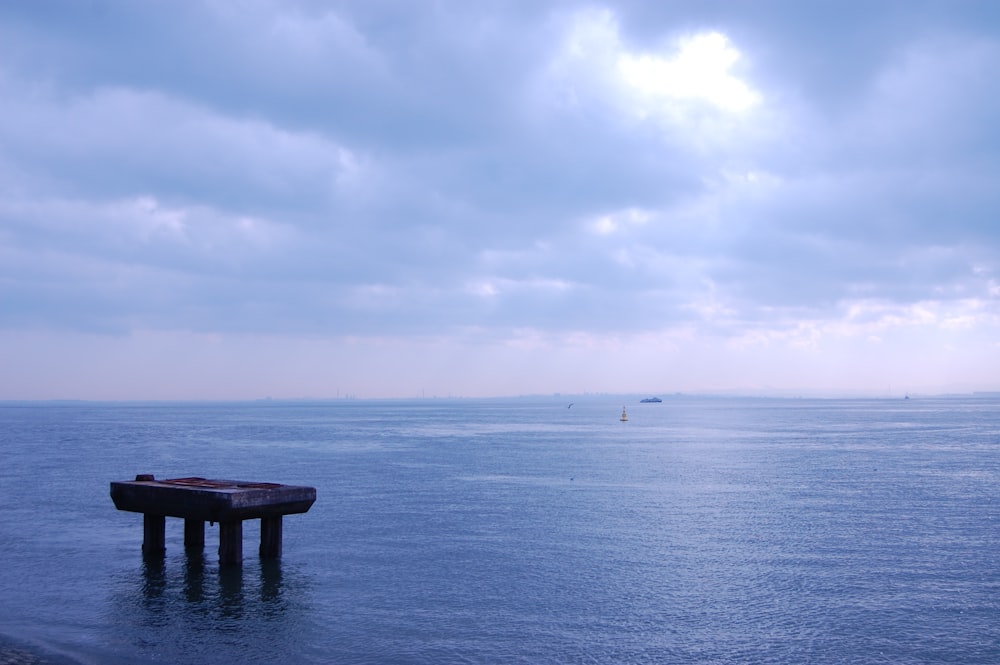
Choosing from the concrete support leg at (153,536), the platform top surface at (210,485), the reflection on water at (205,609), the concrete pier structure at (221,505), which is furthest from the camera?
the concrete support leg at (153,536)

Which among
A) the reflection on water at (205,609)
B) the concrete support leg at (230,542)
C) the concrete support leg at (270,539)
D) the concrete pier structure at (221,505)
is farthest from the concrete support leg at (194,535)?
the concrete support leg at (230,542)

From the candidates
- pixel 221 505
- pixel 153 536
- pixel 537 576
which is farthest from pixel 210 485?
pixel 537 576

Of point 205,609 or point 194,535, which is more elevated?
point 194,535

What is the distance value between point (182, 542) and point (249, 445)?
6875 cm

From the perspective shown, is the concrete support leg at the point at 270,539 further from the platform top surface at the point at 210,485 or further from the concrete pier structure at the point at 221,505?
the platform top surface at the point at 210,485

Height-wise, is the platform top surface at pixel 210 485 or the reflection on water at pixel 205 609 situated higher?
the platform top surface at pixel 210 485

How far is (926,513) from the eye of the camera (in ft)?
133

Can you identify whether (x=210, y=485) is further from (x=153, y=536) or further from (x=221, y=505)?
(x=153, y=536)

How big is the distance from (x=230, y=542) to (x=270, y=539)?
196 cm

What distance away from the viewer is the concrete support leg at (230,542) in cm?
2781

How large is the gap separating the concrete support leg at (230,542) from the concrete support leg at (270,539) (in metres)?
1.53

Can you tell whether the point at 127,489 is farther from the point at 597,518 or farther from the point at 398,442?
the point at 398,442

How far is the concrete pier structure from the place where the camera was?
26844 millimetres

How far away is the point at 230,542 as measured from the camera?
27.9 m
